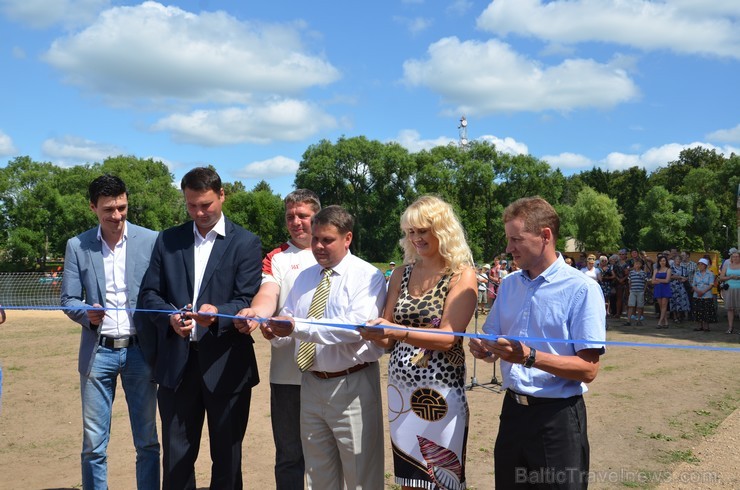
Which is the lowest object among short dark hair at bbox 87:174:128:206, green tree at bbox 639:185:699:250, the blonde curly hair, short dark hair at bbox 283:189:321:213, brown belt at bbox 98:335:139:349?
brown belt at bbox 98:335:139:349

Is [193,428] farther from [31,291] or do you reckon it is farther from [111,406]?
[31,291]

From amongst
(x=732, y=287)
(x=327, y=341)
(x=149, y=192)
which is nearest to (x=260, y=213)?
(x=149, y=192)

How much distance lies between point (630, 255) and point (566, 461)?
1765 centimetres

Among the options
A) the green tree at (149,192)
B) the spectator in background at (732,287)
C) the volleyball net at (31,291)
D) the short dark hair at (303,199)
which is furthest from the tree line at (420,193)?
the short dark hair at (303,199)

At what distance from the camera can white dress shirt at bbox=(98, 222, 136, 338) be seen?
3961mm

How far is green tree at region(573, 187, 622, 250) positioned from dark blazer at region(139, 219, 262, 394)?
62.2 m

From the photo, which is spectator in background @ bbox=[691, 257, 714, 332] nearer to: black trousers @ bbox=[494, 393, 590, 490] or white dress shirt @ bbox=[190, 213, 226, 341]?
black trousers @ bbox=[494, 393, 590, 490]

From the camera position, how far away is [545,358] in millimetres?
2680

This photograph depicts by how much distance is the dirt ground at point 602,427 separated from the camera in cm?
520

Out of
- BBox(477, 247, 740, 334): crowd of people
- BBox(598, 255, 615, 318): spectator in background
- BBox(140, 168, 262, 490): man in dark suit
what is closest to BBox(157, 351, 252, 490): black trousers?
BBox(140, 168, 262, 490): man in dark suit

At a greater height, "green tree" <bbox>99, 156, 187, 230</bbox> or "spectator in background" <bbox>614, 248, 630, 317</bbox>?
"green tree" <bbox>99, 156, 187, 230</bbox>

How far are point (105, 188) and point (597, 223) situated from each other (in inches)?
2500

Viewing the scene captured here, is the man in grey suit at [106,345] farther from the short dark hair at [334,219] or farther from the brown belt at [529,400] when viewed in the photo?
the brown belt at [529,400]

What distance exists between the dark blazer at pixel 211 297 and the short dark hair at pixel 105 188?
0.53m
